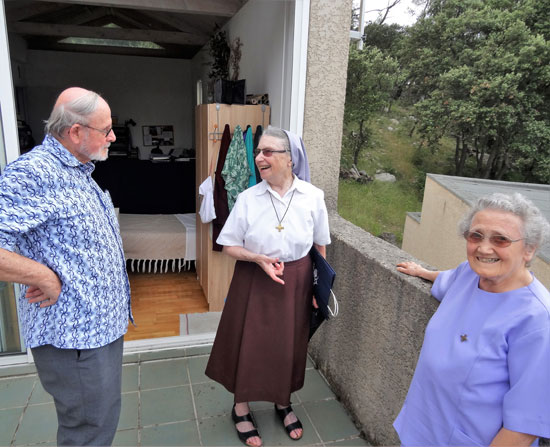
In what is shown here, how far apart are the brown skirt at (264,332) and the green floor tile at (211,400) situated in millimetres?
281

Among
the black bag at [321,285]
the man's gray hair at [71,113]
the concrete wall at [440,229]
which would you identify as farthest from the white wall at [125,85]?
the man's gray hair at [71,113]

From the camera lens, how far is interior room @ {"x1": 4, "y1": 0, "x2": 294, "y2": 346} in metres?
3.66

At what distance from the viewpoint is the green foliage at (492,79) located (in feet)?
49.0

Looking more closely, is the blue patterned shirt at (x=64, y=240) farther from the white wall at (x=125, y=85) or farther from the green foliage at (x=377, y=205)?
the green foliage at (x=377, y=205)

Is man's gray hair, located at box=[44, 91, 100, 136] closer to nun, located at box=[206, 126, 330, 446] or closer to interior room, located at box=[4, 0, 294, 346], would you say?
nun, located at box=[206, 126, 330, 446]

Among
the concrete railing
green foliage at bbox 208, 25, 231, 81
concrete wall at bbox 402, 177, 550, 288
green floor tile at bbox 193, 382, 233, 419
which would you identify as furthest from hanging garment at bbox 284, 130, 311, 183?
concrete wall at bbox 402, 177, 550, 288

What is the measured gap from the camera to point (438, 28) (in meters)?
17.5

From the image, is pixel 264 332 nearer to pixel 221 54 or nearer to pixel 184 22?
pixel 221 54

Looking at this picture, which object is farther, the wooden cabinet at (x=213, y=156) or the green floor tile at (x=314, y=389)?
the wooden cabinet at (x=213, y=156)

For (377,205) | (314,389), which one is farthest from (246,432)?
(377,205)

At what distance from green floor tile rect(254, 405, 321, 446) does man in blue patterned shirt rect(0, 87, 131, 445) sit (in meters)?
0.95

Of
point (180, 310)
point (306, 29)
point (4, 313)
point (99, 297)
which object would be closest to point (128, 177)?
point (180, 310)

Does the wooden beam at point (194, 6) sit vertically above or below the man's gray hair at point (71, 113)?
above

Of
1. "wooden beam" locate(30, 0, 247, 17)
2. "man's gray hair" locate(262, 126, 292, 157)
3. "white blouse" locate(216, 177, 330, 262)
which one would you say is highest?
"wooden beam" locate(30, 0, 247, 17)
